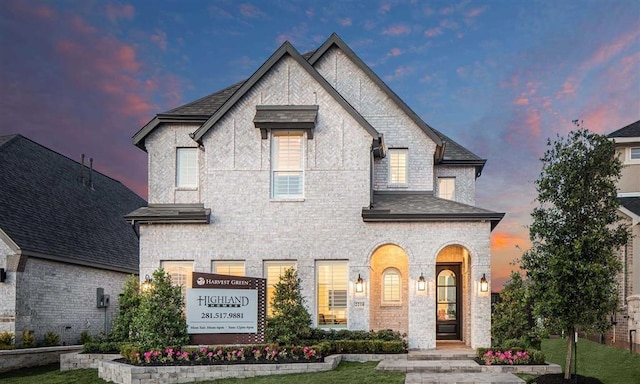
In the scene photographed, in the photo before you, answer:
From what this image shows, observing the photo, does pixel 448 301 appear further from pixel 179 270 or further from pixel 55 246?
pixel 55 246

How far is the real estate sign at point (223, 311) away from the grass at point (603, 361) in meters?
9.01

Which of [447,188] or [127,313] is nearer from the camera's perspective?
[127,313]

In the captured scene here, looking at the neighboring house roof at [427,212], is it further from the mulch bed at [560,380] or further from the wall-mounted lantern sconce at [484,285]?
the mulch bed at [560,380]

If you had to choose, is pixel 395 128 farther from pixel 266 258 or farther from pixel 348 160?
pixel 266 258

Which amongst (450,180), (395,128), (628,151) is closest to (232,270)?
(395,128)

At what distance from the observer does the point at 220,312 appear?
15.9 meters

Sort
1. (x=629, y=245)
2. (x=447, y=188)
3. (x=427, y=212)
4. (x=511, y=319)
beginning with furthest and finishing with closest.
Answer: (x=447, y=188)
(x=629, y=245)
(x=427, y=212)
(x=511, y=319)

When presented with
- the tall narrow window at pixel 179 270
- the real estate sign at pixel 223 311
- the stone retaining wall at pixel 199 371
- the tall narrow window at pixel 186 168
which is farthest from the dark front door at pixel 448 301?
the tall narrow window at pixel 186 168

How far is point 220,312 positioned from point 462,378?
6.83 meters

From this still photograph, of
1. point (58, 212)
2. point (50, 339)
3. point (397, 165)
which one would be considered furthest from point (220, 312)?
→ point (58, 212)

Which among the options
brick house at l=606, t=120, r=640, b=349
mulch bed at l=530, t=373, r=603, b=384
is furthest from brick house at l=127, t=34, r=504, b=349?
brick house at l=606, t=120, r=640, b=349

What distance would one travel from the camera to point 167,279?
15875mm

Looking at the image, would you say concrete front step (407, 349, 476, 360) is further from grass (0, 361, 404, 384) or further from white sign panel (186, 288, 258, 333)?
white sign panel (186, 288, 258, 333)

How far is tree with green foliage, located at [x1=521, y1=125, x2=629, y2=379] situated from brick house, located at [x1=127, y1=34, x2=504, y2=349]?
14.1 feet
